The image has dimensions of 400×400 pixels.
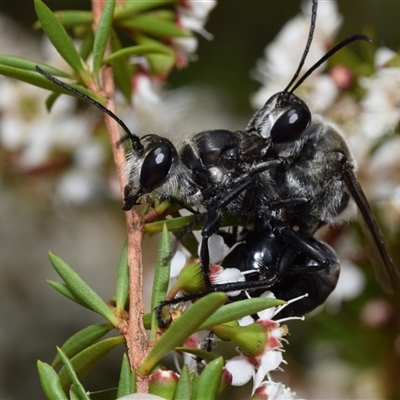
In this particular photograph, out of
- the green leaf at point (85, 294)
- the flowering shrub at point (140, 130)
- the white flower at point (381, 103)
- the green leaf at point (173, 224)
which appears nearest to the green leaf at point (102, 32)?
the flowering shrub at point (140, 130)

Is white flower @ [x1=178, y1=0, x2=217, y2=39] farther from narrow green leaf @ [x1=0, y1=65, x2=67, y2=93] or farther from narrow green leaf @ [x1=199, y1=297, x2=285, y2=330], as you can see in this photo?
narrow green leaf @ [x1=199, y1=297, x2=285, y2=330]

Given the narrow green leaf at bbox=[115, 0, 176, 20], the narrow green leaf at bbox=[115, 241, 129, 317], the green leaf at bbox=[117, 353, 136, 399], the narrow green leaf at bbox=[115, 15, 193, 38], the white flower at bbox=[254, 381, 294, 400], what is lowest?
the white flower at bbox=[254, 381, 294, 400]

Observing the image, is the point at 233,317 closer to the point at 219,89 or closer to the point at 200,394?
the point at 200,394

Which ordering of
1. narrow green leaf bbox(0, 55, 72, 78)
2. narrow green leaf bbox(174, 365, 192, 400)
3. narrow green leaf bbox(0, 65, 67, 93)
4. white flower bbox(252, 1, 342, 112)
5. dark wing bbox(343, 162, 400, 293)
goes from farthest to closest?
1. white flower bbox(252, 1, 342, 112)
2. dark wing bbox(343, 162, 400, 293)
3. narrow green leaf bbox(0, 55, 72, 78)
4. narrow green leaf bbox(0, 65, 67, 93)
5. narrow green leaf bbox(174, 365, 192, 400)

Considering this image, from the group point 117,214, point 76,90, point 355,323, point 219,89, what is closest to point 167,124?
point 117,214

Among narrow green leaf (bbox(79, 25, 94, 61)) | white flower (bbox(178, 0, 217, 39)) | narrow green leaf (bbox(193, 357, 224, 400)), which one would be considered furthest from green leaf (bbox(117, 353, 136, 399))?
white flower (bbox(178, 0, 217, 39))

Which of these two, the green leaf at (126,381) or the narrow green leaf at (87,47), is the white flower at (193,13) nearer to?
the narrow green leaf at (87,47)
